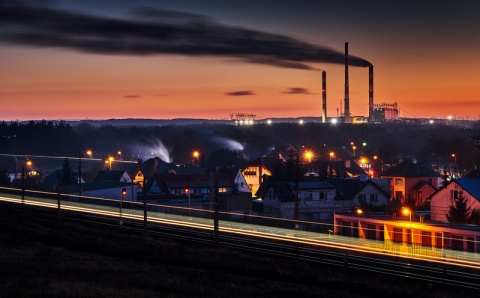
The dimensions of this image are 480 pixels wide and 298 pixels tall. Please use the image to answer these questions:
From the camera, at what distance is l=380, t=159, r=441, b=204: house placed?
66.2m

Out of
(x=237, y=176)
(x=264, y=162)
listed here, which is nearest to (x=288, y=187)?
(x=237, y=176)

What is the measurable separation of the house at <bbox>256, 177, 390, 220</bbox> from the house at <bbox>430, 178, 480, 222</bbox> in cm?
786

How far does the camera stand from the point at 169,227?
34.4 meters

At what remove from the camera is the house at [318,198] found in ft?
171

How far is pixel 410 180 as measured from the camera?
Answer: 67.3 meters

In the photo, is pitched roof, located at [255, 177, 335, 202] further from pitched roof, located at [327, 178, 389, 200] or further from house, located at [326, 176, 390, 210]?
house, located at [326, 176, 390, 210]

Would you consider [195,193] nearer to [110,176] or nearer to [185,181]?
[185,181]

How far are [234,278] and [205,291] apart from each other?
260cm

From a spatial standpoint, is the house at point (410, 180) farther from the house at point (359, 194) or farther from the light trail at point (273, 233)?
the light trail at point (273, 233)

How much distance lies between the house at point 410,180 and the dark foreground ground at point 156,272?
42.7 m

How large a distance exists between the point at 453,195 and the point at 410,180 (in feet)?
72.2

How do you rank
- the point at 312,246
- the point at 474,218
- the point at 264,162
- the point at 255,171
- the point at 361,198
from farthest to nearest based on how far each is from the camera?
the point at 264,162
the point at 255,171
the point at 361,198
the point at 474,218
the point at 312,246

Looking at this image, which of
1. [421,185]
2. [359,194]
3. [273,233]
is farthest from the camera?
[421,185]

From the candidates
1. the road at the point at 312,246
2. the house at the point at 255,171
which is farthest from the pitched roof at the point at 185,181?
the house at the point at 255,171
